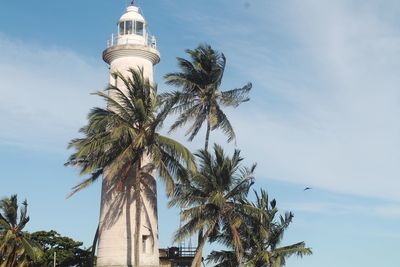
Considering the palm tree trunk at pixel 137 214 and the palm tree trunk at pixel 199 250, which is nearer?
the palm tree trunk at pixel 137 214

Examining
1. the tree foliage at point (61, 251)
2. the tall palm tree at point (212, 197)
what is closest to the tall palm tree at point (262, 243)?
the tall palm tree at point (212, 197)

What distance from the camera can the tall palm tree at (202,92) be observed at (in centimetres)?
3919

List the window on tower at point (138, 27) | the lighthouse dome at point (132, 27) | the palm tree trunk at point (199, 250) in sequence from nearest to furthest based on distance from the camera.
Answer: the palm tree trunk at point (199, 250) → the lighthouse dome at point (132, 27) → the window on tower at point (138, 27)

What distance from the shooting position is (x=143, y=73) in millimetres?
39000

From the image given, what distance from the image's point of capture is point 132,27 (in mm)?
41188

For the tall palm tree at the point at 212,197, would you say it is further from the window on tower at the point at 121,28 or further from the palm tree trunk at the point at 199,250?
the window on tower at the point at 121,28

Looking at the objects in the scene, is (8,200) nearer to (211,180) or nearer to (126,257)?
(126,257)

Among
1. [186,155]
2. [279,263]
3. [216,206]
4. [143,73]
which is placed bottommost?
[279,263]

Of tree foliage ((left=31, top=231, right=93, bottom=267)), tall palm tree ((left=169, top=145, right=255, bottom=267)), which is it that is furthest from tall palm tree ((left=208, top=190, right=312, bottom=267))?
tree foliage ((left=31, top=231, right=93, bottom=267))

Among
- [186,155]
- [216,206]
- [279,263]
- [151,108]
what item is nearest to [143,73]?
[151,108]

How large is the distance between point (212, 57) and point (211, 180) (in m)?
8.27

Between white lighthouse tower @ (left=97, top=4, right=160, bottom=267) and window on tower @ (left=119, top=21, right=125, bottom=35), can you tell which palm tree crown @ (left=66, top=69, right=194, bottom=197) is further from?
window on tower @ (left=119, top=21, right=125, bottom=35)

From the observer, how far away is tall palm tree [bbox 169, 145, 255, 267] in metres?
35.1

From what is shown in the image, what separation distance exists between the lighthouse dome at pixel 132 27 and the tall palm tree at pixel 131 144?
486 cm
